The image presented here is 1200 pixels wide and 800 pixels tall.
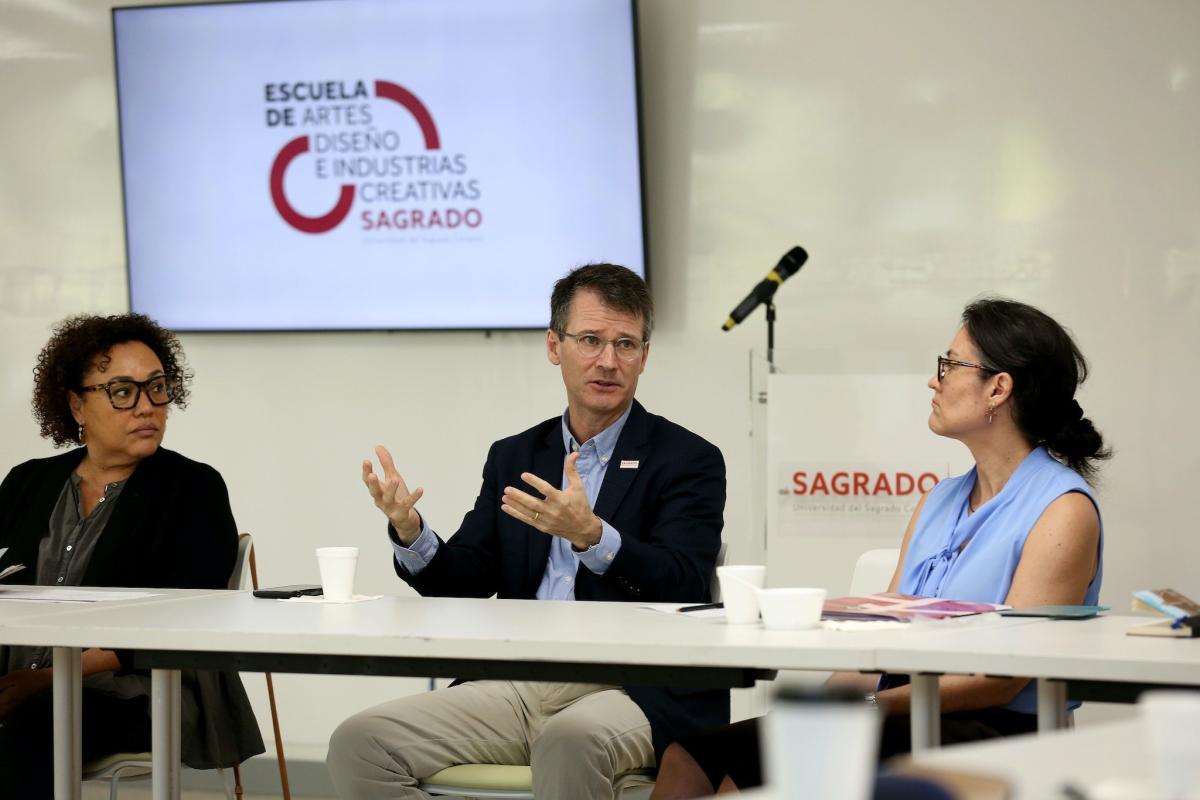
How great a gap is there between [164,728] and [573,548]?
0.81 metres

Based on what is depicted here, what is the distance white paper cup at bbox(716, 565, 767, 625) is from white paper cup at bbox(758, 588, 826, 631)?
8 centimetres

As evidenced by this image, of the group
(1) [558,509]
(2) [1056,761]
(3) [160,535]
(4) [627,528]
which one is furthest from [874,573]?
(2) [1056,761]

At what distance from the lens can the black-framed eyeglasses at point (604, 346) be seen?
10.1 feet

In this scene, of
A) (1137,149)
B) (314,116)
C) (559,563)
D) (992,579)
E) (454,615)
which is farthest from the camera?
(314,116)

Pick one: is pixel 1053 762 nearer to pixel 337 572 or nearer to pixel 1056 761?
pixel 1056 761

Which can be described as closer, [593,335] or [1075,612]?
[1075,612]

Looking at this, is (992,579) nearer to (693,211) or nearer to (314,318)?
(693,211)

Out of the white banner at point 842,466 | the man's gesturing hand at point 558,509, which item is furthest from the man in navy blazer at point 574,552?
the white banner at point 842,466

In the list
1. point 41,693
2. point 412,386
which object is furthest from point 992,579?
point 412,386

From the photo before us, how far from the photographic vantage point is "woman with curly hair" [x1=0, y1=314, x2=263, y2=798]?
278 cm

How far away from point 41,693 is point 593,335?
135 cm

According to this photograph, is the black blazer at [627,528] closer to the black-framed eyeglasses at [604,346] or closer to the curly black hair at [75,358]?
the black-framed eyeglasses at [604,346]

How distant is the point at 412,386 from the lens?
4930 millimetres

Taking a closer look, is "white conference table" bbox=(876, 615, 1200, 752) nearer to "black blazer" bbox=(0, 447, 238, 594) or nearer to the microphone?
"black blazer" bbox=(0, 447, 238, 594)
